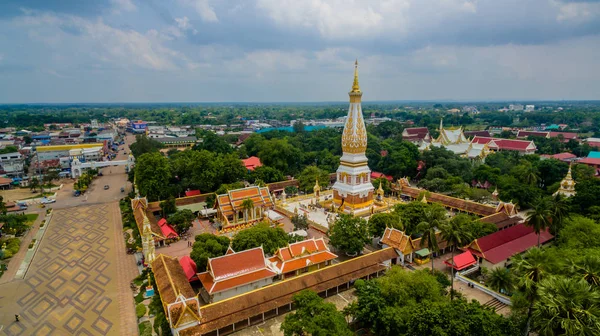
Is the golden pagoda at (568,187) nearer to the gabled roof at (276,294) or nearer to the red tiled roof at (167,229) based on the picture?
the gabled roof at (276,294)

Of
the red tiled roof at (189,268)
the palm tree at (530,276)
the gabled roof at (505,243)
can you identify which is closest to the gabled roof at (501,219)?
the gabled roof at (505,243)

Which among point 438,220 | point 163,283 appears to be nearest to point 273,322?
point 163,283

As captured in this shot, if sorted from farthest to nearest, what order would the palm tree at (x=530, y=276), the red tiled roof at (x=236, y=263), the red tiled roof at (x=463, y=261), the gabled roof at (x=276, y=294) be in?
the red tiled roof at (x=463, y=261) → the red tiled roof at (x=236, y=263) → the gabled roof at (x=276, y=294) → the palm tree at (x=530, y=276)

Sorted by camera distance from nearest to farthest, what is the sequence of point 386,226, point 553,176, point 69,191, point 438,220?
point 438,220 < point 386,226 < point 553,176 < point 69,191

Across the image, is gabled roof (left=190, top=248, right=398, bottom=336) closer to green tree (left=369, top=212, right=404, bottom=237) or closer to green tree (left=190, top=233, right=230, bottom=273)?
green tree (left=369, top=212, right=404, bottom=237)

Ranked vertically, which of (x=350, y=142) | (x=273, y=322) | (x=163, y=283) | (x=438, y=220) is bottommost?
(x=273, y=322)

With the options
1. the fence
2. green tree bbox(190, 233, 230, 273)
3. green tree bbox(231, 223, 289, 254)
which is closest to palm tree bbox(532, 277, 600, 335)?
the fence

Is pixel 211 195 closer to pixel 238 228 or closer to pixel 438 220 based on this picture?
pixel 238 228
